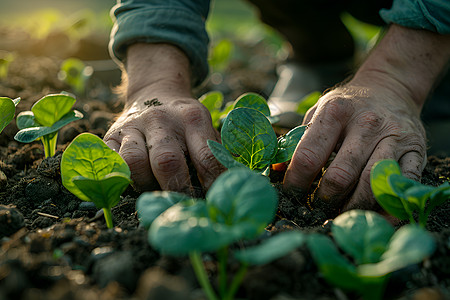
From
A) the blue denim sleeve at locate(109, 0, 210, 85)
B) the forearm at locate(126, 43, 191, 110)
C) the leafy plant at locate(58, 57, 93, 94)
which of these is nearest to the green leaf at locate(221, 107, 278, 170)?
the forearm at locate(126, 43, 191, 110)

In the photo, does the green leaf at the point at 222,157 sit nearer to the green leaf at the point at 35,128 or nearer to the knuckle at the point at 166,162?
the knuckle at the point at 166,162

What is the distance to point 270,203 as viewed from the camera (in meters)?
0.76

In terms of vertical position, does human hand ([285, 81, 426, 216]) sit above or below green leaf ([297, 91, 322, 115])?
above

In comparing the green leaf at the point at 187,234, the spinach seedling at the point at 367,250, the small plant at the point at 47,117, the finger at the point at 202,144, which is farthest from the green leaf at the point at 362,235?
the small plant at the point at 47,117

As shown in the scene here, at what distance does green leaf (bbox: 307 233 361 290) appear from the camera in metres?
0.72

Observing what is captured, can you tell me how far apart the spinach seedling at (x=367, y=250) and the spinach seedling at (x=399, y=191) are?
123 mm

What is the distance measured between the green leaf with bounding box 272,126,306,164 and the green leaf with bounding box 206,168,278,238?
55 cm

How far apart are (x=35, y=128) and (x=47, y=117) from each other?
73 mm

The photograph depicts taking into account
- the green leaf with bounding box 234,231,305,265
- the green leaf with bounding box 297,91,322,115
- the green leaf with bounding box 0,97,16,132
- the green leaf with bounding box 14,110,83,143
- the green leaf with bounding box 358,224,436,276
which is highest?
the green leaf with bounding box 0,97,16,132

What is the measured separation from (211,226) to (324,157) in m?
0.72

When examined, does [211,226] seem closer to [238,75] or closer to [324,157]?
[324,157]

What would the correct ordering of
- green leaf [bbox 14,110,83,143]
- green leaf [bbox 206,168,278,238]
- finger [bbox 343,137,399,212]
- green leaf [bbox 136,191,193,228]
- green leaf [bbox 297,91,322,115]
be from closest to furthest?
green leaf [bbox 206,168,278,238], green leaf [bbox 136,191,193,228], finger [bbox 343,137,399,212], green leaf [bbox 14,110,83,143], green leaf [bbox 297,91,322,115]

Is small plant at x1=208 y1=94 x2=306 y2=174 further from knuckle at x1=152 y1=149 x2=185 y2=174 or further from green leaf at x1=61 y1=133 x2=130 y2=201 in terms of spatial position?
green leaf at x1=61 y1=133 x2=130 y2=201

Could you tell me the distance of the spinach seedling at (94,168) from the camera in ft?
3.47
